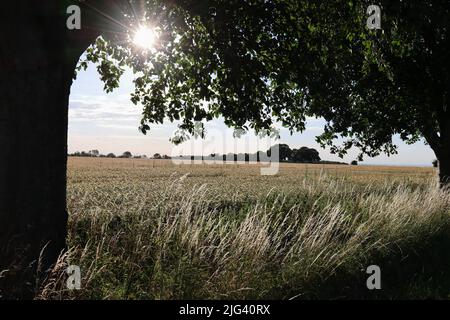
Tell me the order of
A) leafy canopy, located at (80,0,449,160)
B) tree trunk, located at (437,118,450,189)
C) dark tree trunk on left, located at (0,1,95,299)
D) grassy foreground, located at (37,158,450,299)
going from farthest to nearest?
tree trunk, located at (437,118,450,189) → leafy canopy, located at (80,0,449,160) → dark tree trunk on left, located at (0,1,95,299) → grassy foreground, located at (37,158,450,299)

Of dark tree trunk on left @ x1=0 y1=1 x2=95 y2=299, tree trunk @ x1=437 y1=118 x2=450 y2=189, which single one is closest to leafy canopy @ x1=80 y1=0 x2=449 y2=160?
dark tree trunk on left @ x1=0 y1=1 x2=95 y2=299

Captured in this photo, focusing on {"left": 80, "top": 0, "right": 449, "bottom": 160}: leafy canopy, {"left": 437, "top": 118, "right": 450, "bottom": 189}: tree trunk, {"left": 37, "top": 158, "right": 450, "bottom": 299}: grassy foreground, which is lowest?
{"left": 37, "top": 158, "right": 450, "bottom": 299}: grassy foreground

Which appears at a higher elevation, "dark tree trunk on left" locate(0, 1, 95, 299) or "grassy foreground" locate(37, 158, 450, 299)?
"dark tree trunk on left" locate(0, 1, 95, 299)

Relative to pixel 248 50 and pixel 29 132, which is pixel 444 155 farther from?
pixel 29 132

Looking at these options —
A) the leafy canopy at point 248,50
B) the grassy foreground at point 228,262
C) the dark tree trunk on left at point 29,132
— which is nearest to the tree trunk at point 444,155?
the leafy canopy at point 248,50

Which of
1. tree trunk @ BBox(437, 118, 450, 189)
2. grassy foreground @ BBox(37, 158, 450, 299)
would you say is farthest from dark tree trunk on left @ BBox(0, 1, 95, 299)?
tree trunk @ BBox(437, 118, 450, 189)

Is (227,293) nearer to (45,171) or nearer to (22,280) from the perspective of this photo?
(22,280)

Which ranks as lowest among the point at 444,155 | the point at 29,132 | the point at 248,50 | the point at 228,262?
the point at 228,262

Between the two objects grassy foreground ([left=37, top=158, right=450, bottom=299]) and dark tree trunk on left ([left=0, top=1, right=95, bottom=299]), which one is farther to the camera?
dark tree trunk on left ([left=0, top=1, right=95, bottom=299])

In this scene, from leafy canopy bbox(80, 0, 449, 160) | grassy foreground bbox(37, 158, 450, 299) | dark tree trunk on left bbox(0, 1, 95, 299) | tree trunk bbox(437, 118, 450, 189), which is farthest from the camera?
tree trunk bbox(437, 118, 450, 189)

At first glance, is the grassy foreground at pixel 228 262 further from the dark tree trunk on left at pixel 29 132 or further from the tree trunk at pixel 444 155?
the tree trunk at pixel 444 155

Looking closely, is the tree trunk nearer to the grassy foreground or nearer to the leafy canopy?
the leafy canopy

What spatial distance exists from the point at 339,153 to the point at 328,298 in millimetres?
16097

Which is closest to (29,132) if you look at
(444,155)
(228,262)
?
(228,262)
